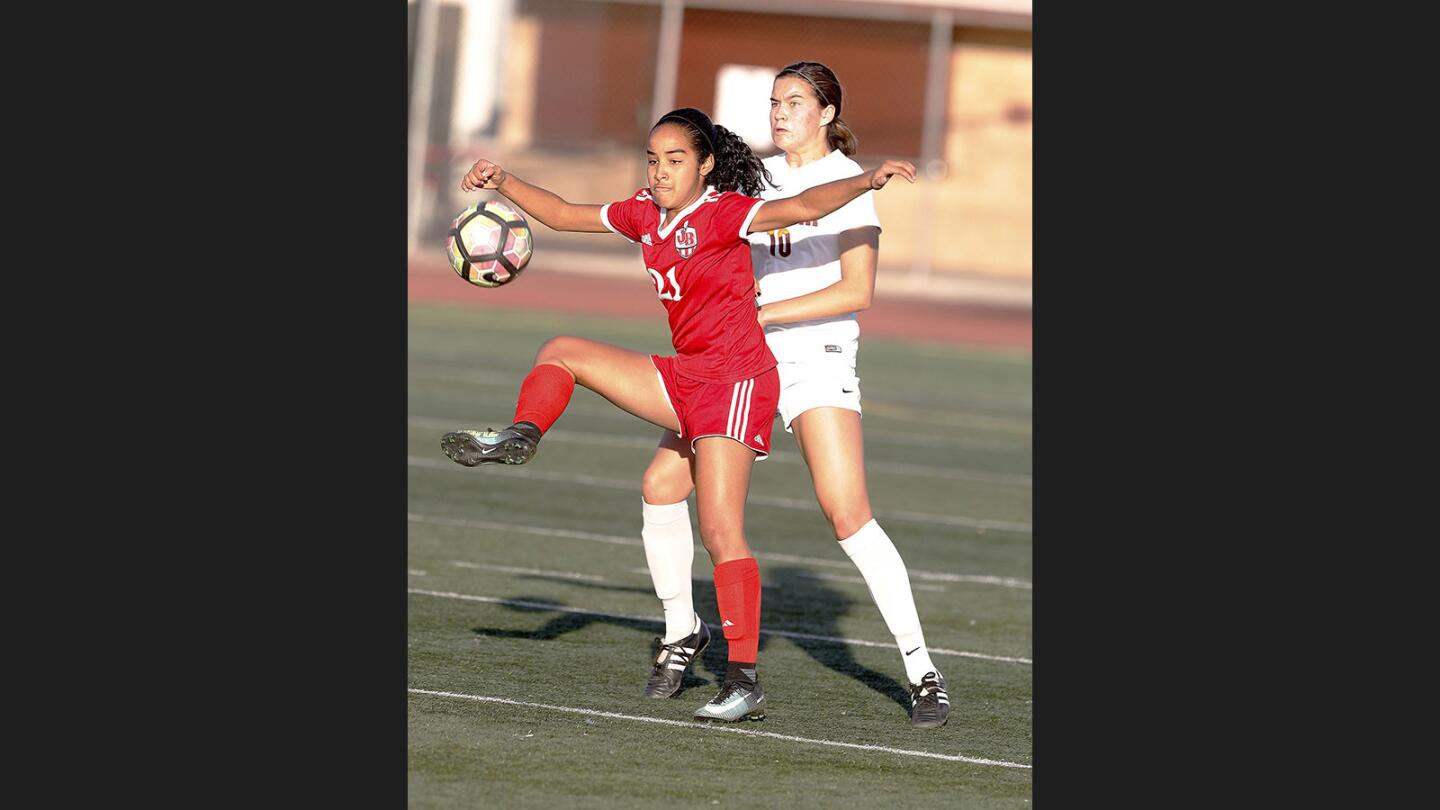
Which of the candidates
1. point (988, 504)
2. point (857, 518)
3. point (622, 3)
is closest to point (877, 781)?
point (857, 518)

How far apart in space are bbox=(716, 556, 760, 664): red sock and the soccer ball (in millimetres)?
1267

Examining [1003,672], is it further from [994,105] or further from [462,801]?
[994,105]

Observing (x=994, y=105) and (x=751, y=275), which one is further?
(x=994, y=105)

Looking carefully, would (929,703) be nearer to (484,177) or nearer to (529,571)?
(484,177)

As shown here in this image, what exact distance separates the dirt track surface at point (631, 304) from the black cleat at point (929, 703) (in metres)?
16.8

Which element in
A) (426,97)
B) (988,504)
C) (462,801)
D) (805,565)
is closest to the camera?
(462,801)

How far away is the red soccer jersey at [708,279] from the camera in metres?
6.13

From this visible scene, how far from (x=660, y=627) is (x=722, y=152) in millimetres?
2460

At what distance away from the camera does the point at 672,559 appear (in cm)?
676

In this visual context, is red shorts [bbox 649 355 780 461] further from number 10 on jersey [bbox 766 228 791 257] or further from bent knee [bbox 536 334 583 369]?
number 10 on jersey [bbox 766 228 791 257]

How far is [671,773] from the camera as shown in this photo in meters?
5.64

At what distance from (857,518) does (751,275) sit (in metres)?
0.90

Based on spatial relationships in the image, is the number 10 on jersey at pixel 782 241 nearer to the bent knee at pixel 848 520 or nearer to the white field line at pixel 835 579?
the bent knee at pixel 848 520

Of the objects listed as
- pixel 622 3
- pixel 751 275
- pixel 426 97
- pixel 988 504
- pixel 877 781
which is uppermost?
pixel 622 3
